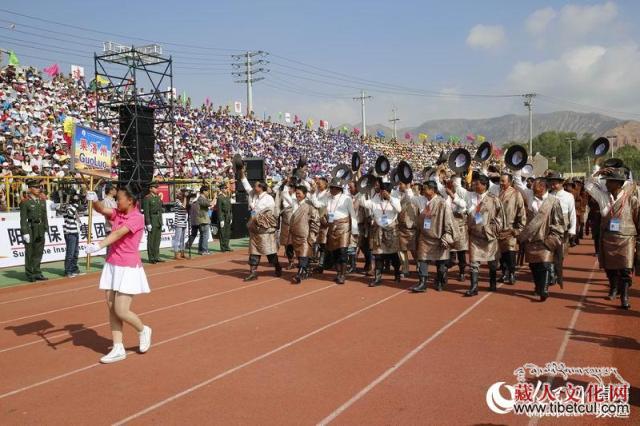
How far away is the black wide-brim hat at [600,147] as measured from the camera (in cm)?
1026

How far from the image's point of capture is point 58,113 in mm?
24438

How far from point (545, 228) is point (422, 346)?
137 inches

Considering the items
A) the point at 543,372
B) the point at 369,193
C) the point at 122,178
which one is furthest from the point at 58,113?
the point at 543,372

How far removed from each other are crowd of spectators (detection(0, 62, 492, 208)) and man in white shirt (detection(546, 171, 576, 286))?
26.9ft

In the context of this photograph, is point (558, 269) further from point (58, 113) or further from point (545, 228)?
point (58, 113)

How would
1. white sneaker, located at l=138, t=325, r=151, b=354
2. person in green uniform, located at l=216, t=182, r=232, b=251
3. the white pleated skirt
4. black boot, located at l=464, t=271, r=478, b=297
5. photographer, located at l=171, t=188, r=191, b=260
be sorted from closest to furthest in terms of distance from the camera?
the white pleated skirt < white sneaker, located at l=138, t=325, r=151, b=354 < black boot, located at l=464, t=271, r=478, b=297 < photographer, located at l=171, t=188, r=191, b=260 < person in green uniform, located at l=216, t=182, r=232, b=251

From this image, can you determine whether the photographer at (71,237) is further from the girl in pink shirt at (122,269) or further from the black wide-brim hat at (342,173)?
the girl in pink shirt at (122,269)

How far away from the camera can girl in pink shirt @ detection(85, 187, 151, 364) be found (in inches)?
228

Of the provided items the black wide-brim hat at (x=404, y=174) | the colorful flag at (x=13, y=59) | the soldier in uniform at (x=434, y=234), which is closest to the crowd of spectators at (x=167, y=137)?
the colorful flag at (x=13, y=59)

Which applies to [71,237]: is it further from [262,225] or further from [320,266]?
[320,266]

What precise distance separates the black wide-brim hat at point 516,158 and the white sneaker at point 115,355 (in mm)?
6983

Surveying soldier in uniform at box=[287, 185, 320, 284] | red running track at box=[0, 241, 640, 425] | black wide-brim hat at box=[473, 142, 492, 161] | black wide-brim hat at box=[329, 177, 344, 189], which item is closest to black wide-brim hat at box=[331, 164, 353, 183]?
black wide-brim hat at box=[329, 177, 344, 189]

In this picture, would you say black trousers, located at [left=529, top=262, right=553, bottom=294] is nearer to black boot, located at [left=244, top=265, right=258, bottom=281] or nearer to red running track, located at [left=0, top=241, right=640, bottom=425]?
red running track, located at [left=0, top=241, right=640, bottom=425]

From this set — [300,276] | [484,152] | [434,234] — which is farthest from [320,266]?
[484,152]
